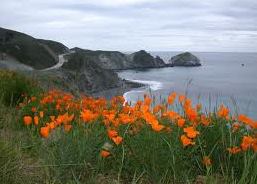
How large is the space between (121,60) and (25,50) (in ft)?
266

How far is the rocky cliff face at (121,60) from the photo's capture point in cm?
14425

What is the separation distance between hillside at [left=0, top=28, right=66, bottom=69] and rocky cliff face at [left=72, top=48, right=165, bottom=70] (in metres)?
62.4

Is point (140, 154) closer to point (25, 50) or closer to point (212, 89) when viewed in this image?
point (212, 89)

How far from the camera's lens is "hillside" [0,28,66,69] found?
6844 centimetres

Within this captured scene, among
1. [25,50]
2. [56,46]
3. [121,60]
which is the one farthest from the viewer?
[121,60]

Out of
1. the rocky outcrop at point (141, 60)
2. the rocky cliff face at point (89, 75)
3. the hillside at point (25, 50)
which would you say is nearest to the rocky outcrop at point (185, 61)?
the rocky outcrop at point (141, 60)

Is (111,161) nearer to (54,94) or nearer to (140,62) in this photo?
(54,94)

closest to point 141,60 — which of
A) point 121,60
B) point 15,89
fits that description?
point 121,60

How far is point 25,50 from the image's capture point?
71.4 meters

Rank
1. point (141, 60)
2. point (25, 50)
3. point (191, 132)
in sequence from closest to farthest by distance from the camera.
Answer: point (191, 132) → point (25, 50) → point (141, 60)

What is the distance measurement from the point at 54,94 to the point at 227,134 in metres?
3.92

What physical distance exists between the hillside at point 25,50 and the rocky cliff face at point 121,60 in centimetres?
6241

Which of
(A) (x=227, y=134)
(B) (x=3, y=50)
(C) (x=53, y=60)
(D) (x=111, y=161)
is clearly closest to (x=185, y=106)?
(A) (x=227, y=134)

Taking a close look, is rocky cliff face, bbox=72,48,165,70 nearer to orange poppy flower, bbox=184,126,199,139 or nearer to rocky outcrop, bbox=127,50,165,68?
rocky outcrop, bbox=127,50,165,68
